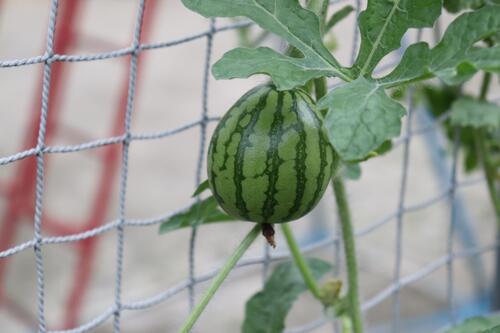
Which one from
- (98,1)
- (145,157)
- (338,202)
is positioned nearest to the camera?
(338,202)

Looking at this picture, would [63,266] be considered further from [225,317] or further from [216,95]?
[216,95]

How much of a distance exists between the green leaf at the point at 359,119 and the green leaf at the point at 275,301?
18.3 inches

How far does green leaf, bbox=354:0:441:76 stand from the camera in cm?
87

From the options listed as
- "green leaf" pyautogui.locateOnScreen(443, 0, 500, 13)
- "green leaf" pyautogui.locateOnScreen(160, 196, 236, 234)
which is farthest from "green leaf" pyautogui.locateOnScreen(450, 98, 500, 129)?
"green leaf" pyautogui.locateOnScreen(160, 196, 236, 234)

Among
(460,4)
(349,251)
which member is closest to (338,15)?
(460,4)

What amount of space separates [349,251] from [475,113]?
0.43 m

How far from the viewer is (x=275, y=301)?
1169 millimetres

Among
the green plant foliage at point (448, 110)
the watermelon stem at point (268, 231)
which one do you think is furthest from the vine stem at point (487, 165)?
the watermelon stem at point (268, 231)

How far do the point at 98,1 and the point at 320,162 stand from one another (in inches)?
242

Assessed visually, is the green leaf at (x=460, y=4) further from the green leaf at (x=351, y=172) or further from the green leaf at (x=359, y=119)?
the green leaf at (x=359, y=119)

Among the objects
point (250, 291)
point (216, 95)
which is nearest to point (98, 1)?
point (216, 95)

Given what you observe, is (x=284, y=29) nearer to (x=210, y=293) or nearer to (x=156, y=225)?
(x=210, y=293)

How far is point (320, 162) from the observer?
0.84 m

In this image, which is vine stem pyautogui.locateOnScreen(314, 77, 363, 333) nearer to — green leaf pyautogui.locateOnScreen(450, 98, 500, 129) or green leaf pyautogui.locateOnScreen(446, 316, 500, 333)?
green leaf pyautogui.locateOnScreen(446, 316, 500, 333)
